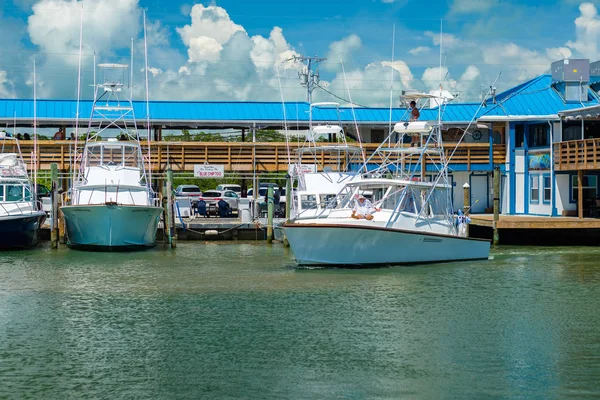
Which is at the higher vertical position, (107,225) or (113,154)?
(113,154)

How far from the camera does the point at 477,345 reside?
60.5ft

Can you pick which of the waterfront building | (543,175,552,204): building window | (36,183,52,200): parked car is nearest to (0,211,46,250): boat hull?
the waterfront building

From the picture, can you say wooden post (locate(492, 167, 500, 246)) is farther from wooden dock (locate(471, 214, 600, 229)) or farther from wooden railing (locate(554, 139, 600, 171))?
wooden railing (locate(554, 139, 600, 171))

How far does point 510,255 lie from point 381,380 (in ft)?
66.5

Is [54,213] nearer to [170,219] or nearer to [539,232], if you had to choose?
[170,219]

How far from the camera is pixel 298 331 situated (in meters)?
19.7

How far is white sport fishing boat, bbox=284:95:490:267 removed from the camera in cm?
2881

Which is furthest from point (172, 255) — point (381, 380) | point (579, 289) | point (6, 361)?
point (381, 380)

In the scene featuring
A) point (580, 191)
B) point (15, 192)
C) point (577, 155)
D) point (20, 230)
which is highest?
point (577, 155)

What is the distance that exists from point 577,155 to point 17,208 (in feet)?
80.5

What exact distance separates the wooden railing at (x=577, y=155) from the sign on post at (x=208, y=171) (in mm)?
16314

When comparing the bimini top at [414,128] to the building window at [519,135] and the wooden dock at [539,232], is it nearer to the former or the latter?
the wooden dock at [539,232]

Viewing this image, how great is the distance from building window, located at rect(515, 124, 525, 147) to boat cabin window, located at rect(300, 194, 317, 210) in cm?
1586

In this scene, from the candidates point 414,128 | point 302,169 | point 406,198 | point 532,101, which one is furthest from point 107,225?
point 532,101
